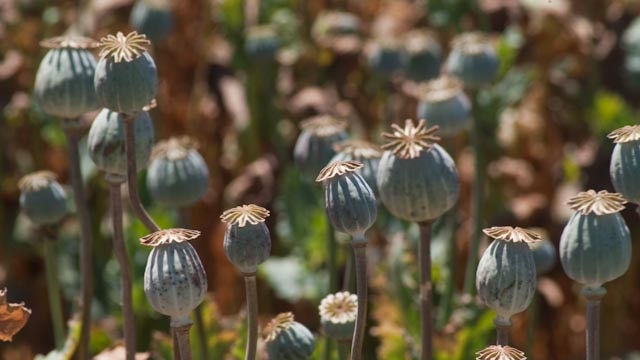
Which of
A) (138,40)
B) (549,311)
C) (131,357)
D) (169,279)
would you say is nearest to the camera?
(169,279)

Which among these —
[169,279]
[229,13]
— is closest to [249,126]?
[229,13]

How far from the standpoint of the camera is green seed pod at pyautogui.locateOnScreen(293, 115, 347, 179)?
1.83 m

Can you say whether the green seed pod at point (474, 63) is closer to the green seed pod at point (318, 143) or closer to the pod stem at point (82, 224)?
the green seed pod at point (318, 143)

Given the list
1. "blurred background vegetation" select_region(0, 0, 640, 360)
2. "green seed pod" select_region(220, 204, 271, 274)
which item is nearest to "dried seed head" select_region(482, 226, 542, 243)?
"green seed pod" select_region(220, 204, 271, 274)

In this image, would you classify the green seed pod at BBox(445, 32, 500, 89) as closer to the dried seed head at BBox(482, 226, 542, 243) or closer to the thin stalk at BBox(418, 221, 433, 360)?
the thin stalk at BBox(418, 221, 433, 360)

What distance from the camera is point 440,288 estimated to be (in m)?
2.22

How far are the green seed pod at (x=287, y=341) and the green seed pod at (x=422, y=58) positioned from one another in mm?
1139

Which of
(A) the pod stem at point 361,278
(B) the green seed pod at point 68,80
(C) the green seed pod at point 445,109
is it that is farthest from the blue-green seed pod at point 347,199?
(C) the green seed pod at point 445,109

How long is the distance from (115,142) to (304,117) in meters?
1.38

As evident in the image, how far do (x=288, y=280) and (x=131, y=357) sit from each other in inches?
36.0

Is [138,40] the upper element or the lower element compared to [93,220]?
upper

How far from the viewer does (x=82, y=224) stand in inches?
63.4

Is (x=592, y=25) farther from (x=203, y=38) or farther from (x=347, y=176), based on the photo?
Result: (x=347, y=176)

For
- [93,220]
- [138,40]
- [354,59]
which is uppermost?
[354,59]
